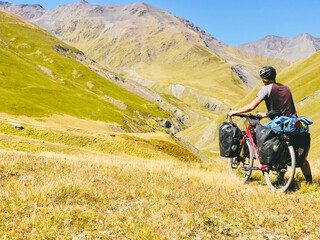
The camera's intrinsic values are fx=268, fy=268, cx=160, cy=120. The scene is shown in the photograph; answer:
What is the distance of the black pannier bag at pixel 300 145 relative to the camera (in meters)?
7.23

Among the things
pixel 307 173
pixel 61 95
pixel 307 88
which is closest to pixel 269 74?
pixel 307 173

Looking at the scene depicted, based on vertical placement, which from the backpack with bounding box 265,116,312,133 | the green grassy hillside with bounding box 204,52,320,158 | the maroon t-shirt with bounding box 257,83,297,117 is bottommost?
the backpack with bounding box 265,116,312,133

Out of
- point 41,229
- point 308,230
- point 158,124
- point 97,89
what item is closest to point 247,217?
point 308,230

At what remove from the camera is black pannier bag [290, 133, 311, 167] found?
7227 millimetres

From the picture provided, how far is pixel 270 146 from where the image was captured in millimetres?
7184

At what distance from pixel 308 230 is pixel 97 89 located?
561 feet

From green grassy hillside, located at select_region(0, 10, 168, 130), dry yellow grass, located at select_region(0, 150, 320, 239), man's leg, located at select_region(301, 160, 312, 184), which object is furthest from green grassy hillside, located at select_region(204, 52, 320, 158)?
green grassy hillside, located at select_region(0, 10, 168, 130)

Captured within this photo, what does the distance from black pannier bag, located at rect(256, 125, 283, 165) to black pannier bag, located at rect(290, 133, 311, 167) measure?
45 centimetres

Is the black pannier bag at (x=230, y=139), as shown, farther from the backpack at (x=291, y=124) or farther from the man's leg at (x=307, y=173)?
the man's leg at (x=307, y=173)

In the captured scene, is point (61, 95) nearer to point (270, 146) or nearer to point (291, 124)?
point (270, 146)

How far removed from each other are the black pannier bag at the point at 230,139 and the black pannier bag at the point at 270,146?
1.58m

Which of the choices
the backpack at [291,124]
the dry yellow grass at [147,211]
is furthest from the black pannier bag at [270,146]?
the dry yellow grass at [147,211]

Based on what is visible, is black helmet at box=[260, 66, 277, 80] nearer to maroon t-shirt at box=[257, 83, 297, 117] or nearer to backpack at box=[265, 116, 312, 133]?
maroon t-shirt at box=[257, 83, 297, 117]

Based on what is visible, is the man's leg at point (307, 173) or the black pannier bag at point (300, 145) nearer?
the black pannier bag at point (300, 145)
